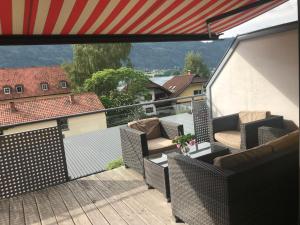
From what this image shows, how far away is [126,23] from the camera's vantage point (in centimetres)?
334

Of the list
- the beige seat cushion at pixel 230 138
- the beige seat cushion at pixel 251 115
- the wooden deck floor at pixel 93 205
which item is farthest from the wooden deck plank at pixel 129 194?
the beige seat cushion at pixel 251 115

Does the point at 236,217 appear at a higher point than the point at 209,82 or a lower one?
lower

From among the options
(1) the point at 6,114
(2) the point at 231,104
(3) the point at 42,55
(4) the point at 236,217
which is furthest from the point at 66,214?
(3) the point at 42,55

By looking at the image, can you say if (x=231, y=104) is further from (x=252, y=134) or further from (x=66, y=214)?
(x=66, y=214)

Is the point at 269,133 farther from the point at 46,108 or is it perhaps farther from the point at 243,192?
the point at 46,108

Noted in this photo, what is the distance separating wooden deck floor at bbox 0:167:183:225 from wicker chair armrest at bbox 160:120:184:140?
35.2 inches

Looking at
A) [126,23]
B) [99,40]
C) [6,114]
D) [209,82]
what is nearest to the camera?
[126,23]

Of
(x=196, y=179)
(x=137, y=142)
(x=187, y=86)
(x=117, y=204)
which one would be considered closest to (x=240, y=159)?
(x=196, y=179)

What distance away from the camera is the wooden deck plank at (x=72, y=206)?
3.32 meters

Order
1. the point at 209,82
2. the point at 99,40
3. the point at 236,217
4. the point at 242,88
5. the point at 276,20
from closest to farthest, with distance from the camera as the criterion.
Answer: the point at 236,217 → the point at 99,40 → the point at 276,20 → the point at 242,88 → the point at 209,82

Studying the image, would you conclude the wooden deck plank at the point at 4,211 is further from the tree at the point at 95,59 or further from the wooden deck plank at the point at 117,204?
the tree at the point at 95,59

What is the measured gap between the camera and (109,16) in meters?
3.02

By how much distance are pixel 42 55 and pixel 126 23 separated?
73.5 metres

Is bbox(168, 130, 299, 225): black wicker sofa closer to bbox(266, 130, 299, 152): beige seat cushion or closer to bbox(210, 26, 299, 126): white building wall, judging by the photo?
bbox(266, 130, 299, 152): beige seat cushion
